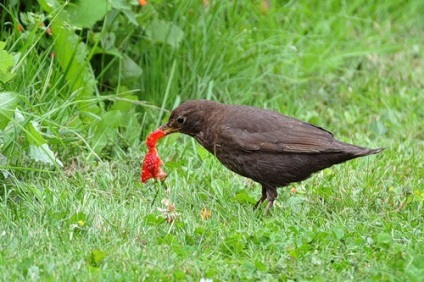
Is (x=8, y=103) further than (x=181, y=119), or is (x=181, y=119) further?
(x=181, y=119)

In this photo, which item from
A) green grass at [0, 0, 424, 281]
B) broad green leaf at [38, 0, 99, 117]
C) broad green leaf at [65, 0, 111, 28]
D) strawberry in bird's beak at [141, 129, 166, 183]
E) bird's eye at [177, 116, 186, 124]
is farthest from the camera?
broad green leaf at [65, 0, 111, 28]

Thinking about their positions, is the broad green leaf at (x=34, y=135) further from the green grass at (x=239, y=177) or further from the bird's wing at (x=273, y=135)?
the bird's wing at (x=273, y=135)

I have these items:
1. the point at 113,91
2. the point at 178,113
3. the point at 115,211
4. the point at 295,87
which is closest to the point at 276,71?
the point at 295,87

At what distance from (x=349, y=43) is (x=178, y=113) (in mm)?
3405

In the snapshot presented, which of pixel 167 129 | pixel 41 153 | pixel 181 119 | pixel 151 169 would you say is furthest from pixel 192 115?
pixel 41 153

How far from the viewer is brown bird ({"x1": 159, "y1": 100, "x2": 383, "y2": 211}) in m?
5.84

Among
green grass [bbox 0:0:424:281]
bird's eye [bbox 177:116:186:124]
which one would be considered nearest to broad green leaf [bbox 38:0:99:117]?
green grass [bbox 0:0:424:281]

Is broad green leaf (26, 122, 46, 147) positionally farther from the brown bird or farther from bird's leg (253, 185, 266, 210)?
bird's leg (253, 185, 266, 210)

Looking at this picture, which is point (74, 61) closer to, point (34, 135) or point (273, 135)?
point (34, 135)

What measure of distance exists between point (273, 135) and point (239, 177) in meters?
0.72

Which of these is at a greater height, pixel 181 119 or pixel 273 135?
pixel 273 135

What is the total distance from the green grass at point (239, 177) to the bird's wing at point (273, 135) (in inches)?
13.7

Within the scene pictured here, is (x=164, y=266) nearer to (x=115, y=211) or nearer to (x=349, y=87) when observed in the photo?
(x=115, y=211)

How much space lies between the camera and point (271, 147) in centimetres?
591
